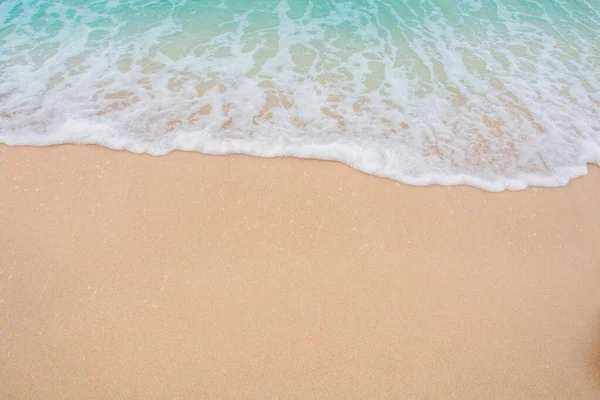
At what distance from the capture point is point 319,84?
396 centimetres

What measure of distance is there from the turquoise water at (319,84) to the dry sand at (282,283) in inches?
12.1

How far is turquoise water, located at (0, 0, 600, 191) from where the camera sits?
313 centimetres

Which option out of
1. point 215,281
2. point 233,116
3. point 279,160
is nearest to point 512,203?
point 279,160

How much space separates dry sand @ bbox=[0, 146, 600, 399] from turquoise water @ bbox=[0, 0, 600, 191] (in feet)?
1.01

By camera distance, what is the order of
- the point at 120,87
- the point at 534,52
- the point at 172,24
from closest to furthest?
the point at 120,87
the point at 534,52
the point at 172,24

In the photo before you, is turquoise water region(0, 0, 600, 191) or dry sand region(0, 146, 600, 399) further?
turquoise water region(0, 0, 600, 191)

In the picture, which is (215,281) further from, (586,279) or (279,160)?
(586,279)

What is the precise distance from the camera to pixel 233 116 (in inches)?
136

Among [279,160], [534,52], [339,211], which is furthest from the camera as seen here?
[534,52]

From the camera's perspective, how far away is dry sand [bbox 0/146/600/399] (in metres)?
1.84

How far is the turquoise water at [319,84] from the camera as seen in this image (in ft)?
10.3

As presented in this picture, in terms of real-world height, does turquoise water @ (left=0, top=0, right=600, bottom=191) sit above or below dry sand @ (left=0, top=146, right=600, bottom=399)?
above

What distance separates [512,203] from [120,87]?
13.1 feet

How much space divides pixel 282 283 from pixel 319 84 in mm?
2573
